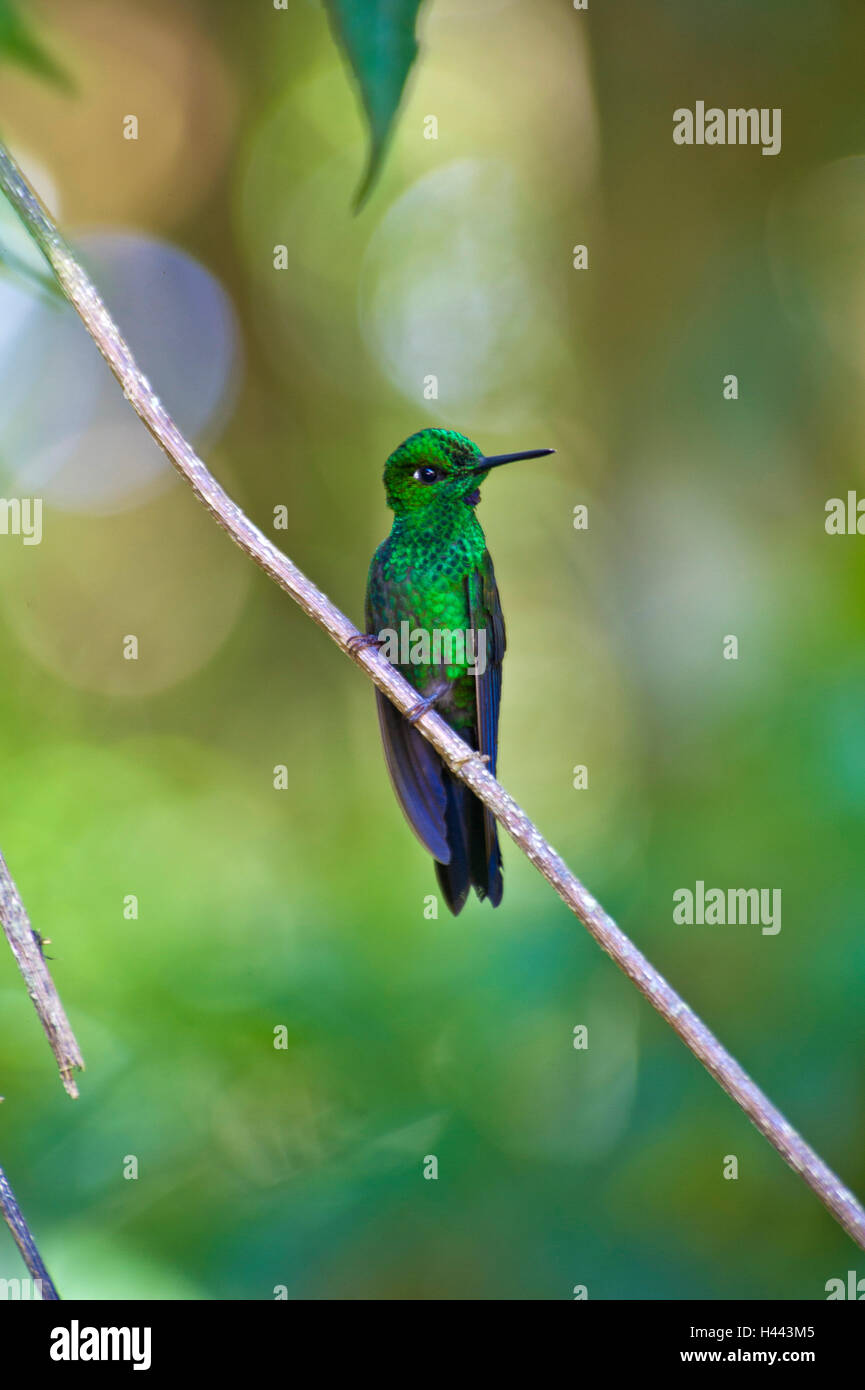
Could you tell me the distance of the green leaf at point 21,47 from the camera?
1.12m

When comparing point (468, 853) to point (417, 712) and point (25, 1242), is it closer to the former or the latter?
point (417, 712)

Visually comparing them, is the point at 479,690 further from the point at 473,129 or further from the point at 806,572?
the point at 473,129

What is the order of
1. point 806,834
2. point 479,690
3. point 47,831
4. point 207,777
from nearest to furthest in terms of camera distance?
point 479,690 < point 806,834 < point 47,831 < point 207,777

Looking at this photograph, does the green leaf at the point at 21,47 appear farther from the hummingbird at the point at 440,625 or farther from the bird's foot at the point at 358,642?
the hummingbird at the point at 440,625

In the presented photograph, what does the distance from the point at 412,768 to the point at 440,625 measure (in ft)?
0.86

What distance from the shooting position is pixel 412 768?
73.1 inches

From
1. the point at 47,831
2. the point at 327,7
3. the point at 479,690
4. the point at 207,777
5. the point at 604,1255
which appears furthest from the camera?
the point at 207,777

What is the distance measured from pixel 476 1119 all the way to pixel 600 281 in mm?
2287

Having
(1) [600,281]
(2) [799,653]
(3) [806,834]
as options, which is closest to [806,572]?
(2) [799,653]

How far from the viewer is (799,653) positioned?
259cm

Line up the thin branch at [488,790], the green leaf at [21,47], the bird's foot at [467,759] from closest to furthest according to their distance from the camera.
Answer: the thin branch at [488,790], the green leaf at [21,47], the bird's foot at [467,759]

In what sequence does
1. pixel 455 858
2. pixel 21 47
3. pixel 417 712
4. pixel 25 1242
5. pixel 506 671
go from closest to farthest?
pixel 25 1242
pixel 21 47
pixel 417 712
pixel 455 858
pixel 506 671

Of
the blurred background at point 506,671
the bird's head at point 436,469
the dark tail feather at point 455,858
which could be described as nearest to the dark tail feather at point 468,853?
the dark tail feather at point 455,858

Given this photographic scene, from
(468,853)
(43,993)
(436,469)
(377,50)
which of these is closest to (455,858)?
(468,853)
